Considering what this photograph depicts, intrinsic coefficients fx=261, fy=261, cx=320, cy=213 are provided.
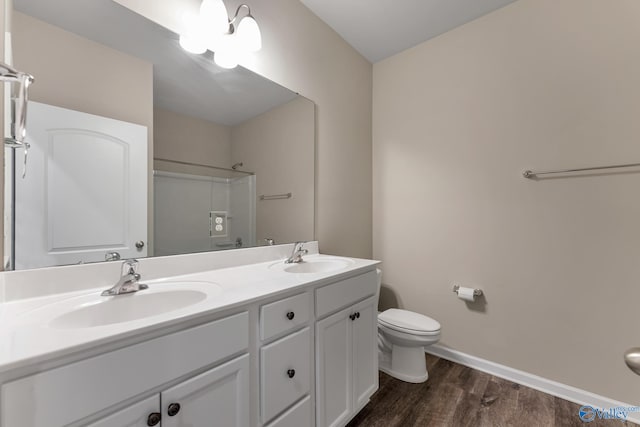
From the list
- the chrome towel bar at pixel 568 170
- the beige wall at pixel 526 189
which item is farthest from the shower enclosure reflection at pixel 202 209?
the chrome towel bar at pixel 568 170

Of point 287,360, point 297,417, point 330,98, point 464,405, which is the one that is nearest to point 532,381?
point 464,405

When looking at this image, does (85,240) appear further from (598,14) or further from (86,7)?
(598,14)

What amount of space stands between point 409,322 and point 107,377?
65.0 inches

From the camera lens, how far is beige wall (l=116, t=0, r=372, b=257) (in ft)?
5.38

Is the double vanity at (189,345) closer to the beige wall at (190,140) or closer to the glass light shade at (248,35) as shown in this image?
the beige wall at (190,140)

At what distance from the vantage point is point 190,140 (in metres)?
1.30

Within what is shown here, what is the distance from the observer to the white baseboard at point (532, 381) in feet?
4.85

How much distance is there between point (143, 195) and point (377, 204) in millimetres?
1843

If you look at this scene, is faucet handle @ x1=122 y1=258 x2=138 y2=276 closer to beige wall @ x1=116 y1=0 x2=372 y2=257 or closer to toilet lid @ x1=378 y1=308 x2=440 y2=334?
beige wall @ x1=116 y1=0 x2=372 y2=257

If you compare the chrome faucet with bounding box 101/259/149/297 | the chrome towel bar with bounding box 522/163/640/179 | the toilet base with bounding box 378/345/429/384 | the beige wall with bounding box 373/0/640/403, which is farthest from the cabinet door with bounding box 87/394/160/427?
the chrome towel bar with bounding box 522/163/640/179

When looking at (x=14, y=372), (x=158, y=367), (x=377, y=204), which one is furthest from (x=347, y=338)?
(x=377, y=204)

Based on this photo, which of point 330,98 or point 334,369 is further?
point 330,98

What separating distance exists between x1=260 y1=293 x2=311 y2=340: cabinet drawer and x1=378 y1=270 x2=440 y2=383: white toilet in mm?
946

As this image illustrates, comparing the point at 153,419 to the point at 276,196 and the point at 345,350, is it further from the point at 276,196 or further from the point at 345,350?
the point at 276,196
